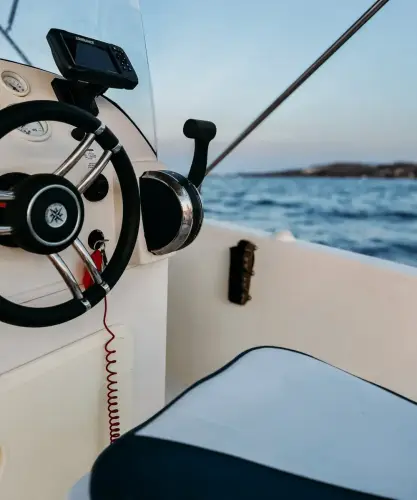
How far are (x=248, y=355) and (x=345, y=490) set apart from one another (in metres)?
0.35

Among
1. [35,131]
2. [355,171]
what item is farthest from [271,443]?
[355,171]

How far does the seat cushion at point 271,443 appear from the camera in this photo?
1.80 feet

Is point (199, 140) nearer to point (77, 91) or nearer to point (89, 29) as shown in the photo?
point (77, 91)

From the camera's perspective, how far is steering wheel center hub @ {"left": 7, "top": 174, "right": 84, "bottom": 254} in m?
0.69

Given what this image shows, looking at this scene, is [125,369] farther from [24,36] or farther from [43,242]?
[24,36]

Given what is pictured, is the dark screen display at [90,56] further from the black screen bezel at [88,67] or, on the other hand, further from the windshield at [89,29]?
the windshield at [89,29]

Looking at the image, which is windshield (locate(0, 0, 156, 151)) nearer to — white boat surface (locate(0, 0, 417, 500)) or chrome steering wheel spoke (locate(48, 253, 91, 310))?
white boat surface (locate(0, 0, 417, 500))

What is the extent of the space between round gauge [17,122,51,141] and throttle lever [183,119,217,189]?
0.93 feet

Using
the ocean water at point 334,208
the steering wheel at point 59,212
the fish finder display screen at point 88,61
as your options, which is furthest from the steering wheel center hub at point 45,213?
the ocean water at point 334,208

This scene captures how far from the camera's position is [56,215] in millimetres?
723

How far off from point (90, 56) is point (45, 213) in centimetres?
34

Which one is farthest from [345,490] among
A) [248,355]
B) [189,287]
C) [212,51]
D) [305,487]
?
[212,51]

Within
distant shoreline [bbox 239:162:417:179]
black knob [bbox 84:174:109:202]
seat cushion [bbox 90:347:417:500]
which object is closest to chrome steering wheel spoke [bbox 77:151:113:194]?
black knob [bbox 84:174:109:202]

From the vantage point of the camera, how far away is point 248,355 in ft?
2.88
